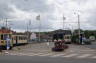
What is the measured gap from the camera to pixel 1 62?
68.7 feet

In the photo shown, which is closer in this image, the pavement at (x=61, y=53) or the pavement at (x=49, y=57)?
the pavement at (x=49, y=57)

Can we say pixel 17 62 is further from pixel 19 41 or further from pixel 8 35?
pixel 19 41

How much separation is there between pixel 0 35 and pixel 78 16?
136 feet

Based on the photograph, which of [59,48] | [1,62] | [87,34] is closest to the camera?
[1,62]

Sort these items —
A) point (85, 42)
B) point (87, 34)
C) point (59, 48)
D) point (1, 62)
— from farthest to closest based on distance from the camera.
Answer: point (87, 34)
point (85, 42)
point (59, 48)
point (1, 62)

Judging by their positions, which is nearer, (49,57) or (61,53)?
(49,57)

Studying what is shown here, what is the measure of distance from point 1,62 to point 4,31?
24.7m

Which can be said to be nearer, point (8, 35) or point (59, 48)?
point (59, 48)

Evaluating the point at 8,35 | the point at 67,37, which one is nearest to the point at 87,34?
the point at 67,37

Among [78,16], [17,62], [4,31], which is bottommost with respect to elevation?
[17,62]

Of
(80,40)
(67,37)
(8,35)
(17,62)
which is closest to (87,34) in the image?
(67,37)

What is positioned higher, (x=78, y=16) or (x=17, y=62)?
(x=78, y=16)

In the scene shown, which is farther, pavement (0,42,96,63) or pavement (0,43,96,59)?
pavement (0,43,96,59)

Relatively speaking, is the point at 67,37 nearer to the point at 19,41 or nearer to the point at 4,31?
the point at 19,41
